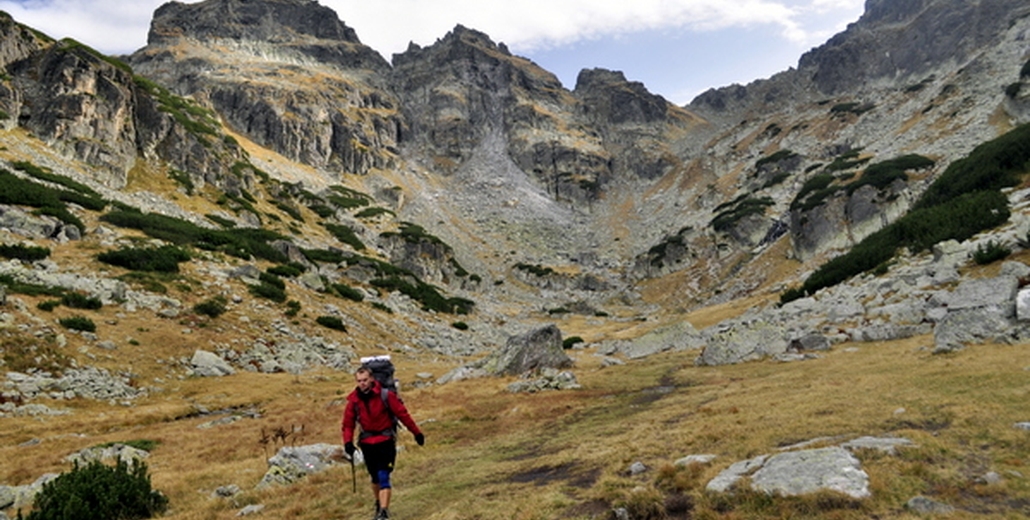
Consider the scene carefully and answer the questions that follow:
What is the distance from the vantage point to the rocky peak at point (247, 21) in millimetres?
134000

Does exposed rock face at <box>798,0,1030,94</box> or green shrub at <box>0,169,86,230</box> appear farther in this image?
exposed rock face at <box>798,0,1030,94</box>

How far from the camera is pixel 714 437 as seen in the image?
34.0ft

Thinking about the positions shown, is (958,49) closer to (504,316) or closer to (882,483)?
(504,316)

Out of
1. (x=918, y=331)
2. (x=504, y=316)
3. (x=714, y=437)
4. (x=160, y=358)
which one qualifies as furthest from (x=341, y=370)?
(x=504, y=316)

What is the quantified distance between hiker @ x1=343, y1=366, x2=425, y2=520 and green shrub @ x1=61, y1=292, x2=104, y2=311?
25504 mm

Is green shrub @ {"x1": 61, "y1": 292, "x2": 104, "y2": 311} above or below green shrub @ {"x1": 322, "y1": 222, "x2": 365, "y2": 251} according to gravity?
below

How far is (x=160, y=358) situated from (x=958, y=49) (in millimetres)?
163090

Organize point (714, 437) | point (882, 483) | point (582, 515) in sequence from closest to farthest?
point (882, 483) < point (582, 515) < point (714, 437)

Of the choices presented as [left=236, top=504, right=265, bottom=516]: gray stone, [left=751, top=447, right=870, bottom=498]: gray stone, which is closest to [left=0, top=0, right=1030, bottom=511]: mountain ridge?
[left=751, top=447, right=870, bottom=498]: gray stone

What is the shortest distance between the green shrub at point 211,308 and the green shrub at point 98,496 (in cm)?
2263

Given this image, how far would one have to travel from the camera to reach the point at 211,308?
2986 cm

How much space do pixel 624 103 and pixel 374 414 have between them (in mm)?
177673

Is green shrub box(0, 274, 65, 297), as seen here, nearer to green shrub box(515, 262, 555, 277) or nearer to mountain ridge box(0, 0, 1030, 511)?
mountain ridge box(0, 0, 1030, 511)

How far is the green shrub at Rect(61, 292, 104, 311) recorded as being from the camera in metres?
24.3
